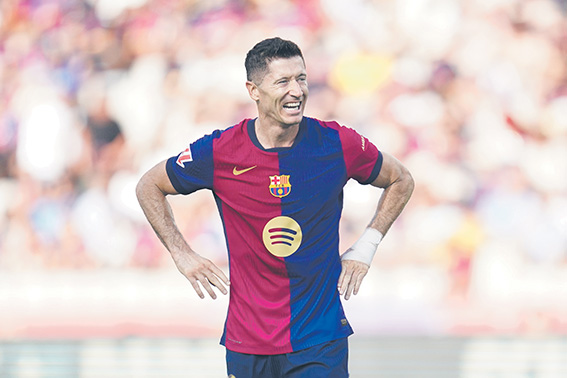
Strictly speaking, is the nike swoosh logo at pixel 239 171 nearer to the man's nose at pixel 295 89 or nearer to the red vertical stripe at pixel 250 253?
the red vertical stripe at pixel 250 253

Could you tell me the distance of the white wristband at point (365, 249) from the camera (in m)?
3.54

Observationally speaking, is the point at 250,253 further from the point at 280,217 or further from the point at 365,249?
the point at 365,249

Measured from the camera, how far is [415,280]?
6277 mm

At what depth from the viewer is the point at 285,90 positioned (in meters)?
3.27

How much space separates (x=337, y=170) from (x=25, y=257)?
3.80 meters

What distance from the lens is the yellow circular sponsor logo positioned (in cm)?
332

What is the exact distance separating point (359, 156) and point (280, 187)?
34cm

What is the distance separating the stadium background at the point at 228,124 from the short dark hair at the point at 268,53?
307 cm

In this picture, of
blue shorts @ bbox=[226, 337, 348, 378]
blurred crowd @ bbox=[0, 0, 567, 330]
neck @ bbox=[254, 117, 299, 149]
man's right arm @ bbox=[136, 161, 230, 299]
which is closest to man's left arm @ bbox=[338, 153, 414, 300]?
blue shorts @ bbox=[226, 337, 348, 378]

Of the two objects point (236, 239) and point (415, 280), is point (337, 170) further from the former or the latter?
point (415, 280)

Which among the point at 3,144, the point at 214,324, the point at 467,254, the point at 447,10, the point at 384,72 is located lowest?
the point at 214,324

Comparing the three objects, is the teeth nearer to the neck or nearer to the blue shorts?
the neck

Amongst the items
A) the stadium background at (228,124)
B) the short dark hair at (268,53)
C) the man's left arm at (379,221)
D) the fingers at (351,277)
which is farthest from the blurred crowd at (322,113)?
the short dark hair at (268,53)

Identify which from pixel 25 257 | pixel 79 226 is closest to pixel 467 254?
pixel 79 226
